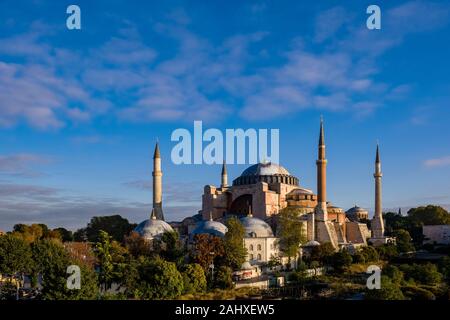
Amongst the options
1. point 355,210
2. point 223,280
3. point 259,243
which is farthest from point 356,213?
point 223,280

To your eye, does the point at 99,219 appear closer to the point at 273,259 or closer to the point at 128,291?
the point at 273,259

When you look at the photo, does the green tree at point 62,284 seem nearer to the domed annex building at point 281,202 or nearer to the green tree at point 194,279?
the green tree at point 194,279

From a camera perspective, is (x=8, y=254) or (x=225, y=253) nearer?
(x=8, y=254)

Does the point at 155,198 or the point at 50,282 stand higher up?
the point at 155,198

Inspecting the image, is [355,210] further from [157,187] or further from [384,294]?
[384,294]

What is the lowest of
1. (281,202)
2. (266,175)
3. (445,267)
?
(445,267)

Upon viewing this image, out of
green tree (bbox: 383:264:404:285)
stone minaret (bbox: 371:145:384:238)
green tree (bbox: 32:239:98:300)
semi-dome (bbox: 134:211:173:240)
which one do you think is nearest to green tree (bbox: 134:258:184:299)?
green tree (bbox: 32:239:98:300)

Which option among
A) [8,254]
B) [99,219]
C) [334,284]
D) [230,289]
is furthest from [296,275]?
[99,219]
